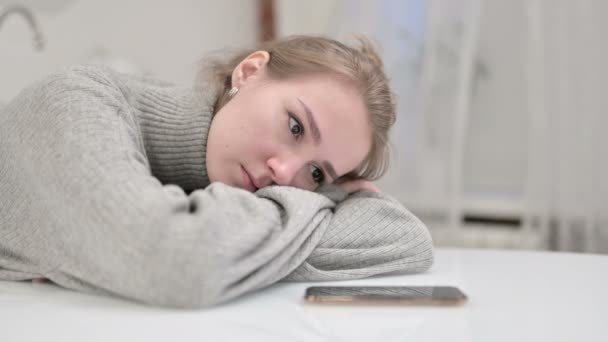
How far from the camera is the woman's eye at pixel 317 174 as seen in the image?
103 centimetres

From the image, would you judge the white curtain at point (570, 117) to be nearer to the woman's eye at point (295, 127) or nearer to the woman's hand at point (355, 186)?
the woman's hand at point (355, 186)

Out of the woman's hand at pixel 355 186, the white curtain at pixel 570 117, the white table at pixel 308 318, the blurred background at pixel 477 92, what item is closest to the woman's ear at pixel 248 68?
the woman's hand at pixel 355 186

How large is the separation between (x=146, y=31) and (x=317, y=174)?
142cm

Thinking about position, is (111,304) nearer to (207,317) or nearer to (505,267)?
(207,317)

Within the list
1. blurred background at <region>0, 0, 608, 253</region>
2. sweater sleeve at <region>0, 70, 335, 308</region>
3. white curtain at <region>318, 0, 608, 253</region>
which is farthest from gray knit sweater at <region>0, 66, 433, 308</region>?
white curtain at <region>318, 0, 608, 253</region>

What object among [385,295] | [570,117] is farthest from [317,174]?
[570,117]

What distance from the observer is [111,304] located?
711 mm

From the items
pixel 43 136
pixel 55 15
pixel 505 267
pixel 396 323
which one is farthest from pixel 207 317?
pixel 55 15

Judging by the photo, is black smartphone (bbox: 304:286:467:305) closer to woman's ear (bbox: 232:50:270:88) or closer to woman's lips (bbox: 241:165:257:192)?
woman's lips (bbox: 241:165:257:192)

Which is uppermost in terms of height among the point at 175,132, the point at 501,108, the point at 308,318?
the point at 175,132

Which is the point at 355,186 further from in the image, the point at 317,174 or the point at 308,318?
the point at 308,318

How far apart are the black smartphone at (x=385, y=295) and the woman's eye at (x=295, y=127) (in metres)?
0.28

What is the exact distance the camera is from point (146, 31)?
87.7 inches

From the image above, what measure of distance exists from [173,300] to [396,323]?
0.82ft
